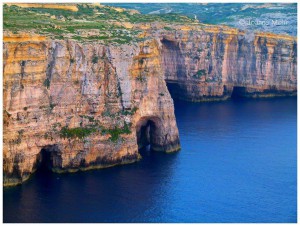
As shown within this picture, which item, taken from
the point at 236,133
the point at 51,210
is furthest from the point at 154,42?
the point at 51,210

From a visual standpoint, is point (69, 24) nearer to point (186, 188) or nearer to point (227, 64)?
point (186, 188)

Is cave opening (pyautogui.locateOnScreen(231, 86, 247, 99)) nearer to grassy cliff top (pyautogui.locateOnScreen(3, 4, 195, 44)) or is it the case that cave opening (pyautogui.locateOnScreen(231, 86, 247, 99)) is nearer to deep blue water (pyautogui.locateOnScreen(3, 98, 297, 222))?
grassy cliff top (pyautogui.locateOnScreen(3, 4, 195, 44))

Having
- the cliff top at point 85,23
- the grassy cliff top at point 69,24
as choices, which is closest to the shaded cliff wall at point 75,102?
the cliff top at point 85,23

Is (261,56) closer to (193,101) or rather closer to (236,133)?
(193,101)

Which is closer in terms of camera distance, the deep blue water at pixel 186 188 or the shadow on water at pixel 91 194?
the shadow on water at pixel 91 194

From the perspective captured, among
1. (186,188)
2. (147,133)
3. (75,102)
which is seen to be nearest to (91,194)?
(186,188)

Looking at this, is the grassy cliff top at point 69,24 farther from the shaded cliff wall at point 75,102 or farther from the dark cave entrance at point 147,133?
the dark cave entrance at point 147,133

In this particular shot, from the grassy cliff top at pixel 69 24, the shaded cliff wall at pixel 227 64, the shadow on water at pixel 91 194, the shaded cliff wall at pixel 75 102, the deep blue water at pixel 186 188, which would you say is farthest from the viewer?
the shaded cliff wall at pixel 227 64
